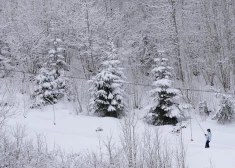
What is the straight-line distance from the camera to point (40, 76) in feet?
78.9

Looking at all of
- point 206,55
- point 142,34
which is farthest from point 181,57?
point 142,34

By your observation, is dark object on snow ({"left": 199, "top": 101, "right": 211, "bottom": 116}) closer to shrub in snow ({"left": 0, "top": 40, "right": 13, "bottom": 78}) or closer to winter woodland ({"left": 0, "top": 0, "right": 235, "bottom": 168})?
winter woodland ({"left": 0, "top": 0, "right": 235, "bottom": 168})

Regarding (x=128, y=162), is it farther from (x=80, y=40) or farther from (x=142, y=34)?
(x=142, y=34)

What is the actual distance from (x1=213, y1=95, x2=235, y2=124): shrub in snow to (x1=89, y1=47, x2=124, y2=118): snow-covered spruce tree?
6.77 meters

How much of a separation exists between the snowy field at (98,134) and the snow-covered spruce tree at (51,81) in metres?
0.86

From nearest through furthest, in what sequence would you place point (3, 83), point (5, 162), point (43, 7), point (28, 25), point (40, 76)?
1. point (5, 162)
2. point (40, 76)
3. point (3, 83)
4. point (28, 25)
5. point (43, 7)

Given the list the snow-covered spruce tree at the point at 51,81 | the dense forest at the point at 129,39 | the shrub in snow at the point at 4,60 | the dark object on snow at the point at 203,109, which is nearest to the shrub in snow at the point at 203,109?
the dark object on snow at the point at 203,109

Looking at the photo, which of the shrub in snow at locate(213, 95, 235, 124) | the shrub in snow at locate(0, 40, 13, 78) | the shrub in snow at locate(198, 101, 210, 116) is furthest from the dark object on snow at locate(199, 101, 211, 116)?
the shrub in snow at locate(0, 40, 13, 78)

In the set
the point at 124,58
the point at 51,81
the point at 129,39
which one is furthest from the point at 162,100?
the point at 129,39

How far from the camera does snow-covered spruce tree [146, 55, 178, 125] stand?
67.7ft

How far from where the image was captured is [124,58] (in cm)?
2684

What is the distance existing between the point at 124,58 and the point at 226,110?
10101 mm

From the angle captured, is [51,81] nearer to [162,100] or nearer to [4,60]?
[4,60]

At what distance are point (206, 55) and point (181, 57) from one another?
219 cm
